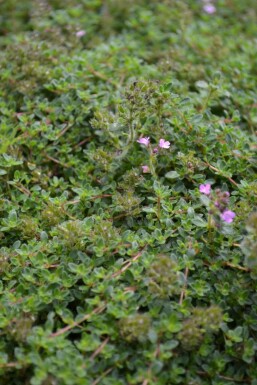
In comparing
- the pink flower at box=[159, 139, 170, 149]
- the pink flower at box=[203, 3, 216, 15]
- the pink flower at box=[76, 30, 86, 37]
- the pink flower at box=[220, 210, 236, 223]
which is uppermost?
the pink flower at box=[76, 30, 86, 37]

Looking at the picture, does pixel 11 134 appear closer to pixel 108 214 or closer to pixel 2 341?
pixel 108 214

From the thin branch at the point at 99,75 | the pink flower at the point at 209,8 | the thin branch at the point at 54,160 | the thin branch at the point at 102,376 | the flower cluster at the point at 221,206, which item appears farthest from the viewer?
the pink flower at the point at 209,8

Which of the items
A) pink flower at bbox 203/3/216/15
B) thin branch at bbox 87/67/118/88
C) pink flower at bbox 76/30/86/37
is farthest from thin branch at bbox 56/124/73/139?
pink flower at bbox 203/3/216/15

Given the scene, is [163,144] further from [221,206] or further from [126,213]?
[221,206]

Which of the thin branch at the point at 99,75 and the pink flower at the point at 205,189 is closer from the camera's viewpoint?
the pink flower at the point at 205,189

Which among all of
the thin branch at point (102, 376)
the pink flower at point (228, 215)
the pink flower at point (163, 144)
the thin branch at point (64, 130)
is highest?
the pink flower at point (163, 144)

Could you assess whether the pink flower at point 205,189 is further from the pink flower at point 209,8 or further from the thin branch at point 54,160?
the pink flower at point 209,8

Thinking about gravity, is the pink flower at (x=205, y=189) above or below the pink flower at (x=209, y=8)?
above

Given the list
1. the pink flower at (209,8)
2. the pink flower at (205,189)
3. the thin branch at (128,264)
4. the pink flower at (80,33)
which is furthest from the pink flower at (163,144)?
the pink flower at (209,8)

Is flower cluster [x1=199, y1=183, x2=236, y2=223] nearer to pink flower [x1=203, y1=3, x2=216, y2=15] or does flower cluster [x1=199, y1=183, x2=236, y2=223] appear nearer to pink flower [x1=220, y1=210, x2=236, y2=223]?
pink flower [x1=220, y1=210, x2=236, y2=223]

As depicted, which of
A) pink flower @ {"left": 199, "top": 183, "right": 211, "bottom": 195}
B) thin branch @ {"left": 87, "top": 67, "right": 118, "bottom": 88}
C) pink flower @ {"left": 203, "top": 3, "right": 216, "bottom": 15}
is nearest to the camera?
pink flower @ {"left": 199, "top": 183, "right": 211, "bottom": 195}
